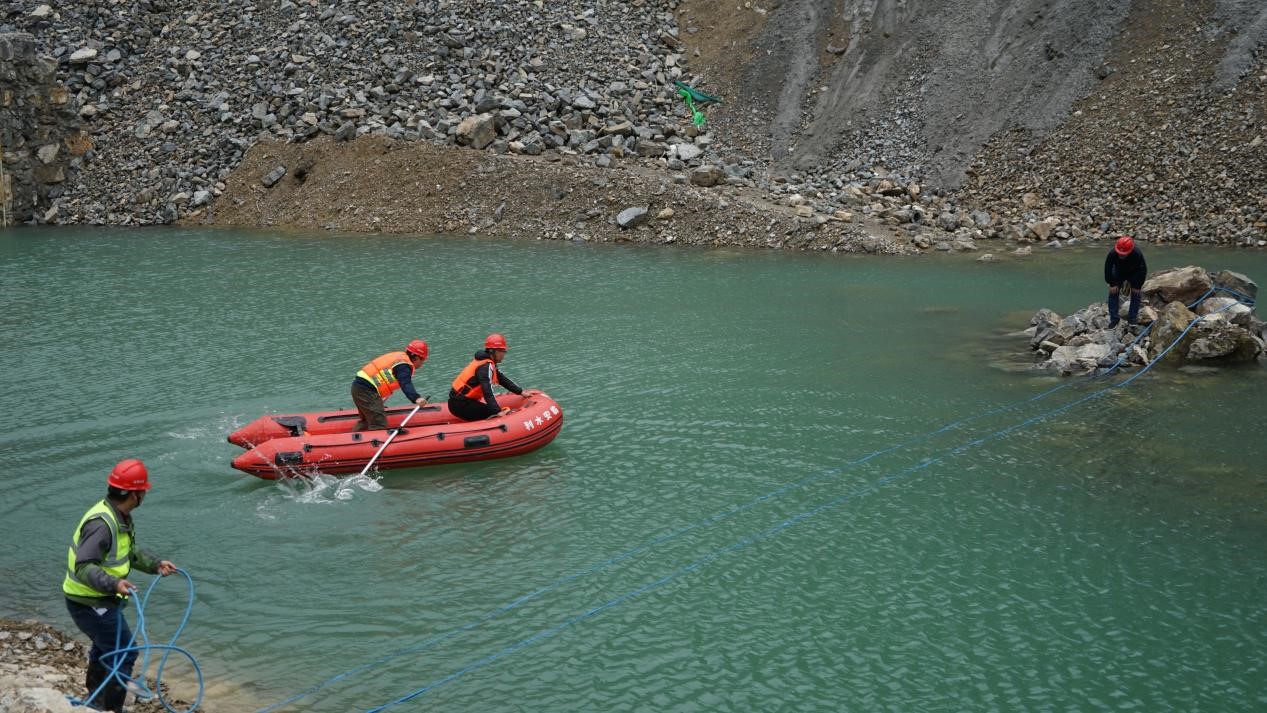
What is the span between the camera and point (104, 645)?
283 inches

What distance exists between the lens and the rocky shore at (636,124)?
29.4 meters

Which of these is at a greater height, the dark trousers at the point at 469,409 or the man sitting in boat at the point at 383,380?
the man sitting in boat at the point at 383,380

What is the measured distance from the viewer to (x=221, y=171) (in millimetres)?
36312

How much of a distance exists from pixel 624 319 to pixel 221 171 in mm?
21818

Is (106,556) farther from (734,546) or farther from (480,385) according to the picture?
(480,385)

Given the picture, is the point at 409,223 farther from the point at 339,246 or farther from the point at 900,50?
the point at 900,50

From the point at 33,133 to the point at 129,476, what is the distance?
123ft

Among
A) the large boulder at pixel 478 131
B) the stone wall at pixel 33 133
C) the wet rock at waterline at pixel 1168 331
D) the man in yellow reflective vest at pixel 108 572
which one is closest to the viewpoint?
the man in yellow reflective vest at pixel 108 572

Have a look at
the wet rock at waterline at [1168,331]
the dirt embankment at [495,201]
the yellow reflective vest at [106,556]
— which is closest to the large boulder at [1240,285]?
the wet rock at waterline at [1168,331]

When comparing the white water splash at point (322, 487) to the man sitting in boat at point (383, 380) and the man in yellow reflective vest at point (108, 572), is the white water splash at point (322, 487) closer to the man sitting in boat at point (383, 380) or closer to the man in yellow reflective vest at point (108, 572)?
the man sitting in boat at point (383, 380)

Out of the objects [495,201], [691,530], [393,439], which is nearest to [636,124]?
[495,201]

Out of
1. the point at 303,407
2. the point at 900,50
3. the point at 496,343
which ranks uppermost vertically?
the point at 900,50


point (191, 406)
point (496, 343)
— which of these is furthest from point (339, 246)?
point (496, 343)

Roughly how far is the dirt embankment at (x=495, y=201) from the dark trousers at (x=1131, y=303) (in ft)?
35.2
